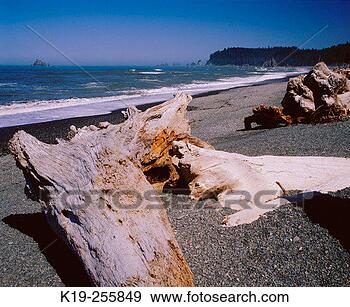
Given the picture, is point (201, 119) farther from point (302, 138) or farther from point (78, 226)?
point (78, 226)

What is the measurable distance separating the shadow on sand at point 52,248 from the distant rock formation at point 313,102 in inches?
264

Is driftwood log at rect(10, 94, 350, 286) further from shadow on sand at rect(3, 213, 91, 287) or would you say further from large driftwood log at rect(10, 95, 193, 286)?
shadow on sand at rect(3, 213, 91, 287)

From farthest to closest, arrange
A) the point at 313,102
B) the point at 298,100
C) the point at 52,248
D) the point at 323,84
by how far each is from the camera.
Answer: the point at 313,102
the point at 298,100
the point at 323,84
the point at 52,248

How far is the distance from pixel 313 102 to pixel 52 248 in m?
7.73

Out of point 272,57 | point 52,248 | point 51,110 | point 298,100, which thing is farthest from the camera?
point 272,57

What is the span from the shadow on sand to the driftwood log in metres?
0.36

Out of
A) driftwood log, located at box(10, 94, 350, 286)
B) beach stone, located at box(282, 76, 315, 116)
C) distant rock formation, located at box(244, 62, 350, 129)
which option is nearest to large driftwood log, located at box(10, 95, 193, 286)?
driftwood log, located at box(10, 94, 350, 286)

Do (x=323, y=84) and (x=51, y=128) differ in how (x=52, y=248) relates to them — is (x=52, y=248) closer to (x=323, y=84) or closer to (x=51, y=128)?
(x=323, y=84)

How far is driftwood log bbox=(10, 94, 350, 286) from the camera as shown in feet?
8.93

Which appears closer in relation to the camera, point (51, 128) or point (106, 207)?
point (106, 207)

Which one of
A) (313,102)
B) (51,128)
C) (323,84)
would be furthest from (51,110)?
(323,84)

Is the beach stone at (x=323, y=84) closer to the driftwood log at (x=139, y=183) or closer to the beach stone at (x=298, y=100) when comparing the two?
the beach stone at (x=298, y=100)

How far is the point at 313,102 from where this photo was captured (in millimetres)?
8938

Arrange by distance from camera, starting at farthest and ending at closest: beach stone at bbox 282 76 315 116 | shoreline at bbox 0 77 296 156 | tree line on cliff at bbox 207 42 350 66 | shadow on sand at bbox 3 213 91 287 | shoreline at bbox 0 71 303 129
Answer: tree line on cliff at bbox 207 42 350 66 < shoreline at bbox 0 71 303 129 < shoreline at bbox 0 77 296 156 < beach stone at bbox 282 76 315 116 < shadow on sand at bbox 3 213 91 287
